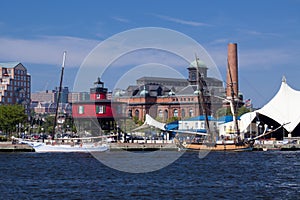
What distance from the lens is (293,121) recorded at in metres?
122

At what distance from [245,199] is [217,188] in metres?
5.44

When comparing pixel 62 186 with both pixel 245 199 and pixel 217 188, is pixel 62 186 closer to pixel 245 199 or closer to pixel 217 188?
pixel 217 188

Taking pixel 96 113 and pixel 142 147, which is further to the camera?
pixel 96 113

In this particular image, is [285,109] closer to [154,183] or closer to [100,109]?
[100,109]

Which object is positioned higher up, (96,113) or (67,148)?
(96,113)

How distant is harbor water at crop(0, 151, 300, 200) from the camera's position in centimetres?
3822

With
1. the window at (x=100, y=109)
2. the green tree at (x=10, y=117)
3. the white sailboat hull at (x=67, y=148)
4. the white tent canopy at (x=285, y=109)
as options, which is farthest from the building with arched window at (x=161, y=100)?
the white sailboat hull at (x=67, y=148)

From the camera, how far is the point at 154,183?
44562 millimetres

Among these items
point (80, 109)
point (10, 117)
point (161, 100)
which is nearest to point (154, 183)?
point (80, 109)

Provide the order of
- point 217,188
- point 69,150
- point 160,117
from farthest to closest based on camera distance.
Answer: point 160,117 → point 69,150 → point 217,188

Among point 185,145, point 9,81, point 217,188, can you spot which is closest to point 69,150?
point 185,145

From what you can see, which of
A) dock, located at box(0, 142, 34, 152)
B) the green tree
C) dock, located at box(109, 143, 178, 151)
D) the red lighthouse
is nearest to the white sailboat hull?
dock, located at box(0, 142, 34, 152)

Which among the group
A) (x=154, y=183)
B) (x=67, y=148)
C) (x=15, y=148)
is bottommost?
(x=154, y=183)

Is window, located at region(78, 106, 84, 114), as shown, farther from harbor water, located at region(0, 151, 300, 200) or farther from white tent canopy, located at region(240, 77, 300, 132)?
harbor water, located at region(0, 151, 300, 200)
